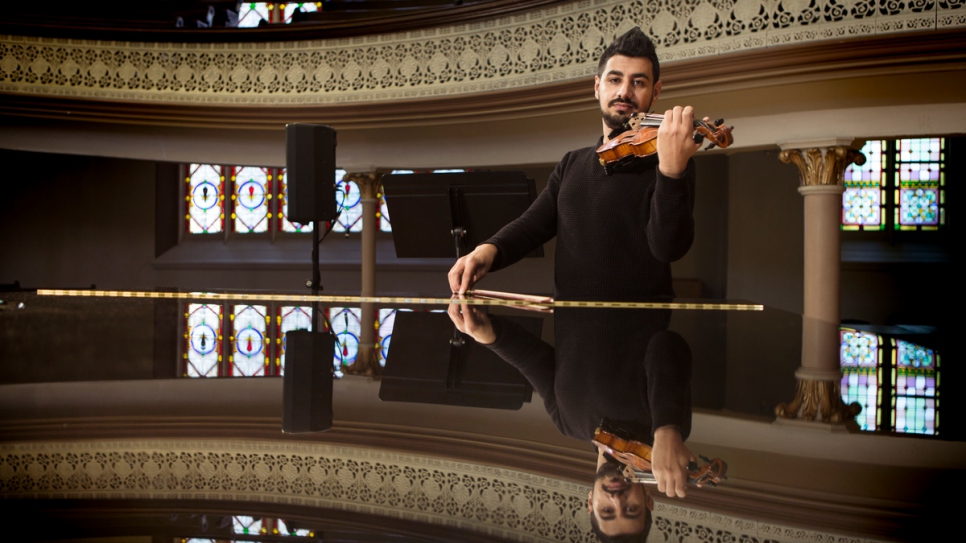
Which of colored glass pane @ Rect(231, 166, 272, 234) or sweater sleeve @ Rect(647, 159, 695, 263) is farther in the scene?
colored glass pane @ Rect(231, 166, 272, 234)

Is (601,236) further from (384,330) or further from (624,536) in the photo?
(624,536)

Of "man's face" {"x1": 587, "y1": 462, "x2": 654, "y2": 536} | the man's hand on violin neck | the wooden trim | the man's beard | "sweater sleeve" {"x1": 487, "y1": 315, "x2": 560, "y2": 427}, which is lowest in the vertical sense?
"man's face" {"x1": 587, "y1": 462, "x2": 654, "y2": 536}

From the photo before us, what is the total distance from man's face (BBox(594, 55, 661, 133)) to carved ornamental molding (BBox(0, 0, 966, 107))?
379 centimetres

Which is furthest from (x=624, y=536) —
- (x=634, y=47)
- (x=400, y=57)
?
(x=400, y=57)

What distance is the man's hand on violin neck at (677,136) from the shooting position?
6.71 ft

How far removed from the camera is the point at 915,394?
1.19 metres

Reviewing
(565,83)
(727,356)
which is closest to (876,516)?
(727,356)

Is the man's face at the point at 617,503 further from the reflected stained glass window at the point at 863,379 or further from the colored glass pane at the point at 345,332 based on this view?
the colored glass pane at the point at 345,332

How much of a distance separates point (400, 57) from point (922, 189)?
6.70m

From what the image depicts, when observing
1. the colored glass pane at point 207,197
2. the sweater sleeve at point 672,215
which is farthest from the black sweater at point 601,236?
the colored glass pane at point 207,197

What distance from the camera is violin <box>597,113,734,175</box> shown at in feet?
7.64

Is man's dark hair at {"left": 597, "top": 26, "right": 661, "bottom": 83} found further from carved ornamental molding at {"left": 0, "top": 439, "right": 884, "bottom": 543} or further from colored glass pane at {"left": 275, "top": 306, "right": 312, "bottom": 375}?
carved ornamental molding at {"left": 0, "top": 439, "right": 884, "bottom": 543}

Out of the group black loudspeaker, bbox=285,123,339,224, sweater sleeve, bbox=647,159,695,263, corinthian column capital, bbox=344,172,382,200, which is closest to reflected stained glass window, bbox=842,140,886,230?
corinthian column capital, bbox=344,172,382,200

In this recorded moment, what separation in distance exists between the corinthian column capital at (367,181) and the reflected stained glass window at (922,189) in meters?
6.52
